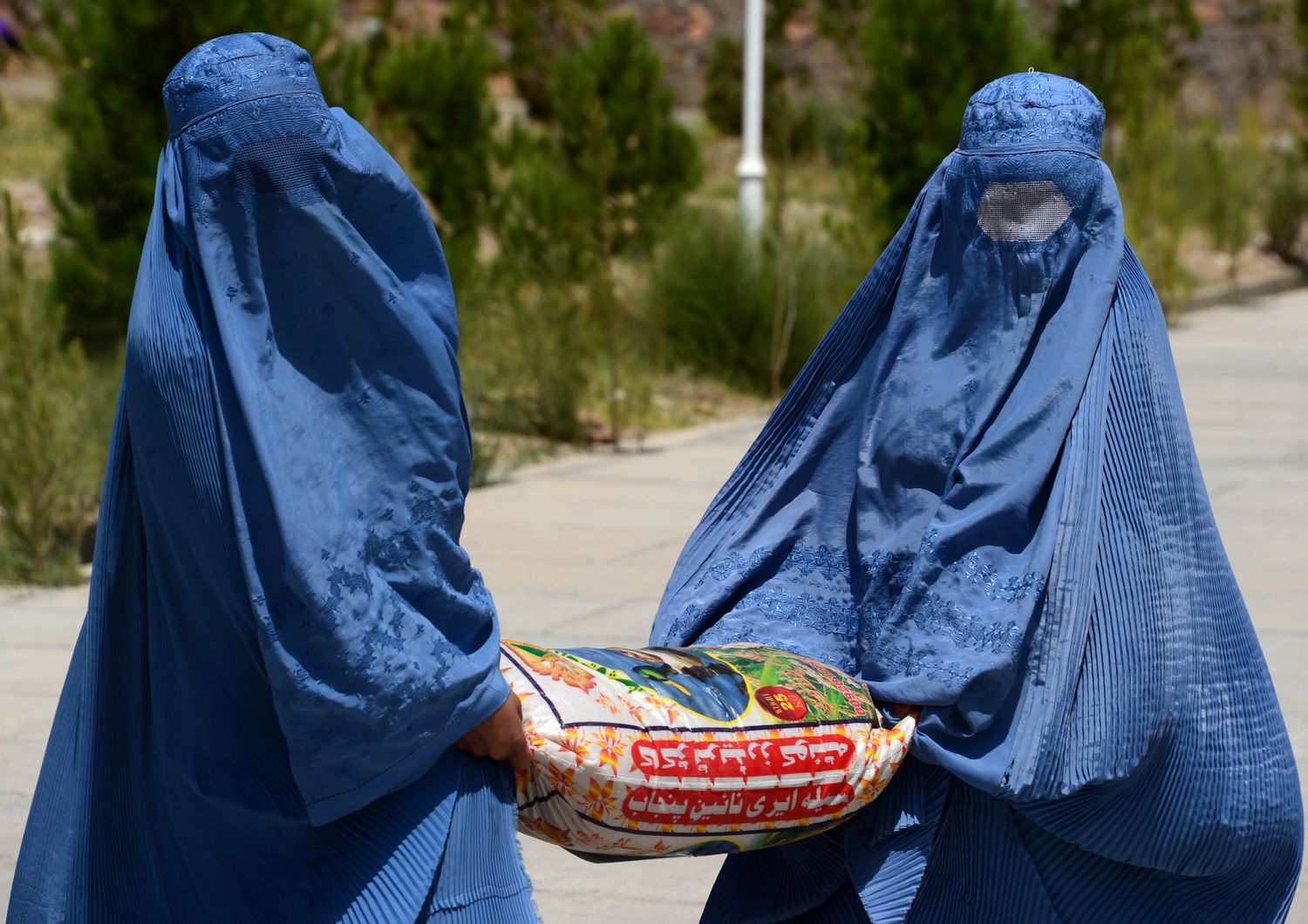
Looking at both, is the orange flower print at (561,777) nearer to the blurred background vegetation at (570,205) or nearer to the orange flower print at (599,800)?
the orange flower print at (599,800)

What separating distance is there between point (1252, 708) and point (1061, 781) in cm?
35

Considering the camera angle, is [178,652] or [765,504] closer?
[178,652]

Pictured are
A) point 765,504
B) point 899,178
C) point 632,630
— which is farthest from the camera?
point 899,178

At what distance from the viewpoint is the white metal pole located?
34.8 ft

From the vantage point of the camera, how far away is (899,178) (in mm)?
11492

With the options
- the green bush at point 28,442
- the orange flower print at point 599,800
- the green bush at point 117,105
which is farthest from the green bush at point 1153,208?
the orange flower print at point 599,800

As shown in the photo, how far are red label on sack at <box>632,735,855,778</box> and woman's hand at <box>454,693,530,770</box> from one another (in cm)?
14

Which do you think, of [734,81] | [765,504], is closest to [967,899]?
[765,504]

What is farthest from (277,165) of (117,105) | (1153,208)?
(1153,208)

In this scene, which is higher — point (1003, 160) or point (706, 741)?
point (1003, 160)

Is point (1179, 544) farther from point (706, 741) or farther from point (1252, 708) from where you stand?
point (706, 741)

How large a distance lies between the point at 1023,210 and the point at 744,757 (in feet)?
2.88

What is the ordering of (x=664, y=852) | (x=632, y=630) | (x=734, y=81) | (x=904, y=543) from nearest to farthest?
(x=664, y=852) → (x=904, y=543) → (x=632, y=630) → (x=734, y=81)

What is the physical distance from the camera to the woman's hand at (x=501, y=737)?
2.01 metres
